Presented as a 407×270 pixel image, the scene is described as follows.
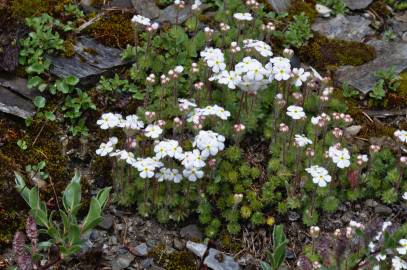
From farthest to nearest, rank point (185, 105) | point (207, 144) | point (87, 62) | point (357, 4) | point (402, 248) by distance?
point (357, 4) < point (87, 62) < point (185, 105) < point (207, 144) < point (402, 248)

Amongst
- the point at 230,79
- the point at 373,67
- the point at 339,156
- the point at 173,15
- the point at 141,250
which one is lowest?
the point at 141,250

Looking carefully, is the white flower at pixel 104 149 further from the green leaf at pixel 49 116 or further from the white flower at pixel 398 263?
the white flower at pixel 398 263

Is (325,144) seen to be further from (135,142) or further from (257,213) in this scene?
(135,142)

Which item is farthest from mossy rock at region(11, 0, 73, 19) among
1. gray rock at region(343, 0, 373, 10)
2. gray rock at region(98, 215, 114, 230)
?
gray rock at region(343, 0, 373, 10)

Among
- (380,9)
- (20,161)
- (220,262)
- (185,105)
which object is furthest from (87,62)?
(380,9)

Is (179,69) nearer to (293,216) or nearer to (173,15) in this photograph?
(173,15)

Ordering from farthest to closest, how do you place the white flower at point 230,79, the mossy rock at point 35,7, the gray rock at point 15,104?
the mossy rock at point 35,7 → the gray rock at point 15,104 → the white flower at point 230,79

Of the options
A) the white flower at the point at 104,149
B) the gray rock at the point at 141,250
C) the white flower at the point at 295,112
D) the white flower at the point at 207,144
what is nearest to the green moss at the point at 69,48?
the white flower at the point at 104,149
